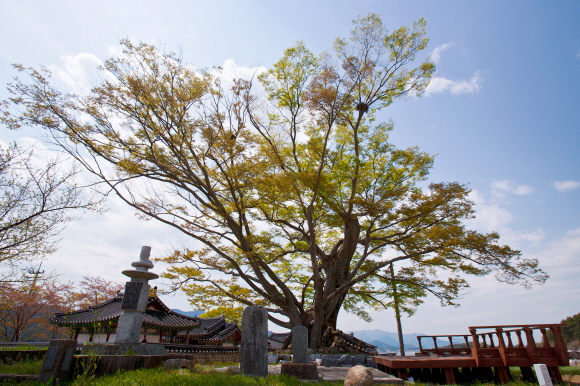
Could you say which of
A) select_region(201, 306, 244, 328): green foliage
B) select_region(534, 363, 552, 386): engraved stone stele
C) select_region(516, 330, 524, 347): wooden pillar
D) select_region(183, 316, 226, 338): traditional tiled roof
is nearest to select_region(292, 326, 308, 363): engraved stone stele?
select_region(201, 306, 244, 328): green foliage

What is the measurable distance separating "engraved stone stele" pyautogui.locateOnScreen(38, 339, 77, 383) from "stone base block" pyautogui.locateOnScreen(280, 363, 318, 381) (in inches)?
158

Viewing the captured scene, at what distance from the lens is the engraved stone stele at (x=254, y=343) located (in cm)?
664

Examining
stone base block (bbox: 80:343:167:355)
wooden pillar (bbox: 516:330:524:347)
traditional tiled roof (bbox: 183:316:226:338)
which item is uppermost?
traditional tiled roof (bbox: 183:316:226:338)

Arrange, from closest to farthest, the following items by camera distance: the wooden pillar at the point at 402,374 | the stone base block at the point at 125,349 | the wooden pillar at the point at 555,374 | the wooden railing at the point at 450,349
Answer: the stone base block at the point at 125,349 → the wooden pillar at the point at 555,374 → the wooden pillar at the point at 402,374 → the wooden railing at the point at 450,349

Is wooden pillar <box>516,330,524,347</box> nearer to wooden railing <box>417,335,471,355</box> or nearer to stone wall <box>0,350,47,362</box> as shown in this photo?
wooden railing <box>417,335,471,355</box>

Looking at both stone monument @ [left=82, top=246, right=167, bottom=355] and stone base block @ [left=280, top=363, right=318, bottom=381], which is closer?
stone base block @ [left=280, top=363, right=318, bottom=381]

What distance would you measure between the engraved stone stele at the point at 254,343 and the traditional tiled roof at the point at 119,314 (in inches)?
372

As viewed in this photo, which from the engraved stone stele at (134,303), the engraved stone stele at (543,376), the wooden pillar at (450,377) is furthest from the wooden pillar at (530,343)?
the engraved stone stele at (134,303)

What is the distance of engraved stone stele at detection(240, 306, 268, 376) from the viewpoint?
21.8 ft

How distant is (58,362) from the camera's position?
16.1 ft

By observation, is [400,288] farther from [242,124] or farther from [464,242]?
[242,124]

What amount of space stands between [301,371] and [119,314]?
11772mm

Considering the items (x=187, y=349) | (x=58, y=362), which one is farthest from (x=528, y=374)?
(x=187, y=349)

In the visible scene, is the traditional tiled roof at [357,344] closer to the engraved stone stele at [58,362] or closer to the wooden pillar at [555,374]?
the wooden pillar at [555,374]
